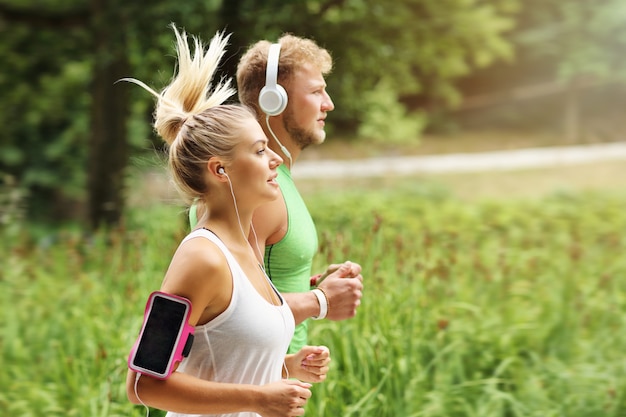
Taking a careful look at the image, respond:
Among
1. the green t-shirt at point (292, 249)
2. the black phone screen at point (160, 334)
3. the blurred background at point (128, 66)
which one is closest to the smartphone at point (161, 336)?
the black phone screen at point (160, 334)

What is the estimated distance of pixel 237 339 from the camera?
1777mm

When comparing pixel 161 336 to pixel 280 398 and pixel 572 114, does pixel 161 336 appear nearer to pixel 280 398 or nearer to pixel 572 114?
pixel 280 398

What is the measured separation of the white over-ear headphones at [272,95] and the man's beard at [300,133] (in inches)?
4.3

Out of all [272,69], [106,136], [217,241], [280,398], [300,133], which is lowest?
[280,398]

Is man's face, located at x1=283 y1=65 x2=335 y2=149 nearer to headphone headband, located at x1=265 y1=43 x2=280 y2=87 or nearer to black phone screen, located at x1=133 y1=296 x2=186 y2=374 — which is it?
headphone headband, located at x1=265 y1=43 x2=280 y2=87

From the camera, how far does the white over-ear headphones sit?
7.31 ft

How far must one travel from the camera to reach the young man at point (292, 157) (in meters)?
2.24

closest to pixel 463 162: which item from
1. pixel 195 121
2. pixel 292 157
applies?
pixel 292 157

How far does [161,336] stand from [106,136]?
6.96m

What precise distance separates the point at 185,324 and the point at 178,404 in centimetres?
18

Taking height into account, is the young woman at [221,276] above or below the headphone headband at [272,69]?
below

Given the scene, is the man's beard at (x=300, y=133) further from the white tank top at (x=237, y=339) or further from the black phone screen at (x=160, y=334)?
the black phone screen at (x=160, y=334)

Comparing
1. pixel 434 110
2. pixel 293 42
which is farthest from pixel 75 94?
pixel 434 110

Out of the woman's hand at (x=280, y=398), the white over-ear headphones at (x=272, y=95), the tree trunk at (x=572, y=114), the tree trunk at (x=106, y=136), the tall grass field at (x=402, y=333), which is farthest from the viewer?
the tree trunk at (x=572, y=114)
